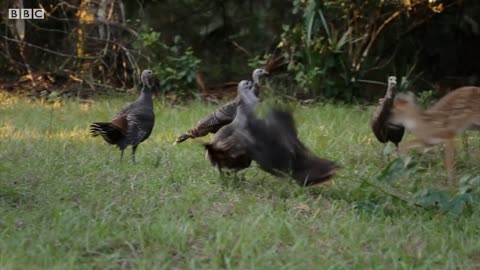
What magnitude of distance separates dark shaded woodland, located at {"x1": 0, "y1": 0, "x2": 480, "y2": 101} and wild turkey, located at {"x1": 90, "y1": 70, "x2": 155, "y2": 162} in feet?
12.9

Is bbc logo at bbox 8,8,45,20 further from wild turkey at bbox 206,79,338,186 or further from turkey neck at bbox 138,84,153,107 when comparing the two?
wild turkey at bbox 206,79,338,186

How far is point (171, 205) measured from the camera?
4.71 meters

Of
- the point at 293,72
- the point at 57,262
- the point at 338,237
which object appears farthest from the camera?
the point at 293,72

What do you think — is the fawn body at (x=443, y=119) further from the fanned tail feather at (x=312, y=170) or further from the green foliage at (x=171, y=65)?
the green foliage at (x=171, y=65)

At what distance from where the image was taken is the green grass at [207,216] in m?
3.86

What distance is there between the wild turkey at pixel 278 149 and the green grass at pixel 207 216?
0.59 ft

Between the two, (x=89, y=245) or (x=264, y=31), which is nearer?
(x=89, y=245)

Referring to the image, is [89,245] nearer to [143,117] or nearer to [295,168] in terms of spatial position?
[295,168]

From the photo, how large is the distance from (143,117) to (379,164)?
2.05 m

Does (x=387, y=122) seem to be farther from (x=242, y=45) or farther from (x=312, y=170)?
(x=242, y=45)

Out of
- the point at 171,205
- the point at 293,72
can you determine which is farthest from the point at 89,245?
the point at 293,72

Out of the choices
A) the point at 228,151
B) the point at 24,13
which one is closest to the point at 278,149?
the point at 228,151

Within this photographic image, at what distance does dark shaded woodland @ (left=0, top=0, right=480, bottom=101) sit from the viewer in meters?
9.95

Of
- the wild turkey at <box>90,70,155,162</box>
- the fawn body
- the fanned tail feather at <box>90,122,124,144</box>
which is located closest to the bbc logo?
the wild turkey at <box>90,70,155,162</box>
